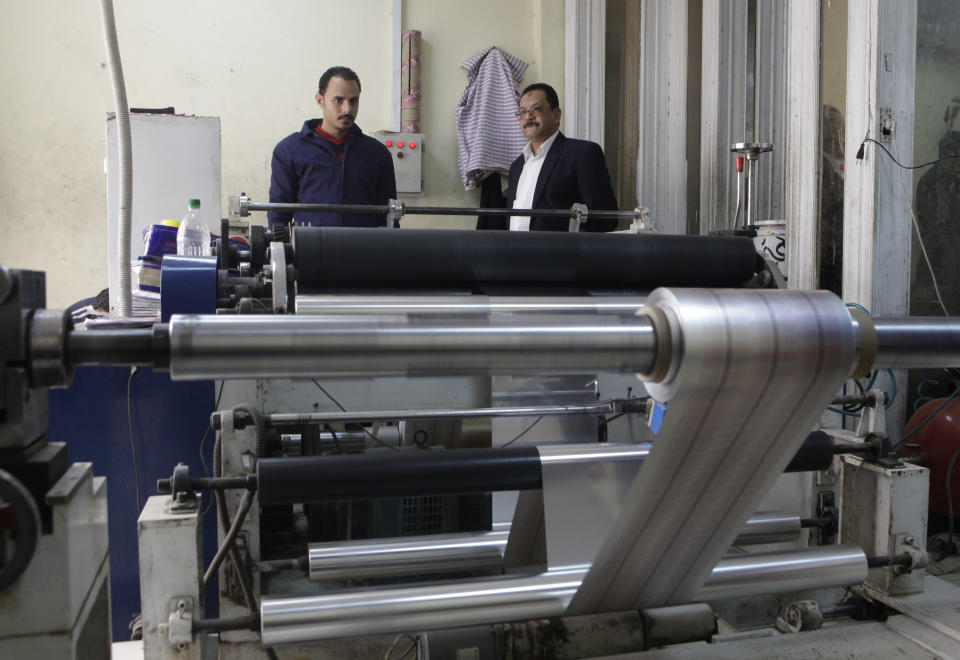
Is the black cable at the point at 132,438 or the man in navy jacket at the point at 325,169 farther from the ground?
the man in navy jacket at the point at 325,169

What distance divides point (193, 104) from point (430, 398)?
374 cm

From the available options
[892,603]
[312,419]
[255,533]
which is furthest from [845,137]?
[255,533]

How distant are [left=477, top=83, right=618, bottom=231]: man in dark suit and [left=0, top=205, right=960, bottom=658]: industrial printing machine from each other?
1474mm

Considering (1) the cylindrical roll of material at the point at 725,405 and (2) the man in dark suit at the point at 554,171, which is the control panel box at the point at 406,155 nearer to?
(2) the man in dark suit at the point at 554,171

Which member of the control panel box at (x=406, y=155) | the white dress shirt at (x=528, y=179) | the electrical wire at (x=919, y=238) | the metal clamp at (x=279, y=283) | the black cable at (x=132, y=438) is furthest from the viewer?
the control panel box at (x=406, y=155)

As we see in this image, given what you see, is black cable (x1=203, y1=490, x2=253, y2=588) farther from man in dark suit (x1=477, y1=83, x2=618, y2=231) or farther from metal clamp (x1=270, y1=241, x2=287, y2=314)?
man in dark suit (x1=477, y1=83, x2=618, y2=231)

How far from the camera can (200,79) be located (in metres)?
4.49

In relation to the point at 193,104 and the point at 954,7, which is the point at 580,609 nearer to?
the point at 954,7

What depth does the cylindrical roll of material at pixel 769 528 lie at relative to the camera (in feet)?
4.15

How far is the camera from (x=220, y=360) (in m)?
0.54

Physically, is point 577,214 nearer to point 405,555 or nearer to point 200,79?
point 405,555

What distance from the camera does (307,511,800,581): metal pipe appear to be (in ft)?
3.81

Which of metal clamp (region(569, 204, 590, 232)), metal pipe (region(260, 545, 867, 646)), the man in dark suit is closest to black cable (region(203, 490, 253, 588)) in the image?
metal pipe (region(260, 545, 867, 646))

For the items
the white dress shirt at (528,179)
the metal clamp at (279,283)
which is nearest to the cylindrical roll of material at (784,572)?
the metal clamp at (279,283)
